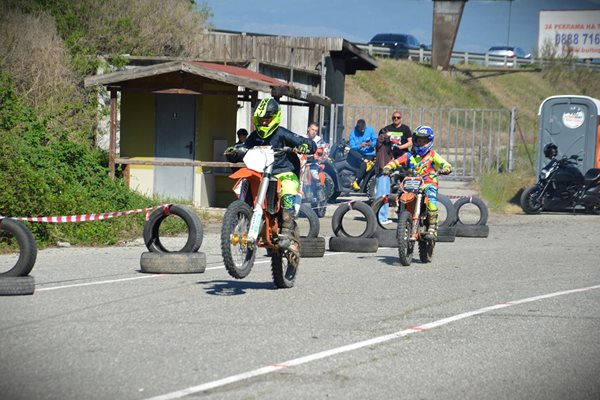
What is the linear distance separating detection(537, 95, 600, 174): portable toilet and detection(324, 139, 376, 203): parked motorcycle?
469 centimetres

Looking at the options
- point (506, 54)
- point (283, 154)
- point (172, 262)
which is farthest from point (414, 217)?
point (506, 54)

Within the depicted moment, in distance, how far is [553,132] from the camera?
27.8m

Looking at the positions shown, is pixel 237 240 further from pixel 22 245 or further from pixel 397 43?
pixel 397 43

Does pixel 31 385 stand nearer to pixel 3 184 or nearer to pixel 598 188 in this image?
pixel 3 184

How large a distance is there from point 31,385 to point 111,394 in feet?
1.86

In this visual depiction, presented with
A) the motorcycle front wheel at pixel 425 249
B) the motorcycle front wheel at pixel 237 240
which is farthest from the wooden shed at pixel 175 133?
the motorcycle front wheel at pixel 237 240

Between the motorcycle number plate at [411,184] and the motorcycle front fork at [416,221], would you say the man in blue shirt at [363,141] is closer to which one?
the motorcycle number plate at [411,184]

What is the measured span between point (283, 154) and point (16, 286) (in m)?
2.89

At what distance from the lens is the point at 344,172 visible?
25812 millimetres

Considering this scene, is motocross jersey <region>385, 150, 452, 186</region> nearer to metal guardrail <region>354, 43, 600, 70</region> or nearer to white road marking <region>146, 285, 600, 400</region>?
white road marking <region>146, 285, 600, 400</region>

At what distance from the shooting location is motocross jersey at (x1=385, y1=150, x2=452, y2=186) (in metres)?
15.1

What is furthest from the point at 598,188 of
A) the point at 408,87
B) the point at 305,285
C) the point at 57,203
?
the point at 408,87

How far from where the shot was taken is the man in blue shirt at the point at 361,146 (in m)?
25.3

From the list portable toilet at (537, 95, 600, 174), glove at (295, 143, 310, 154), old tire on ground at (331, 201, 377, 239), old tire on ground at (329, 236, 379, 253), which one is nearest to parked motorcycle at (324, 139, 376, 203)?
portable toilet at (537, 95, 600, 174)
